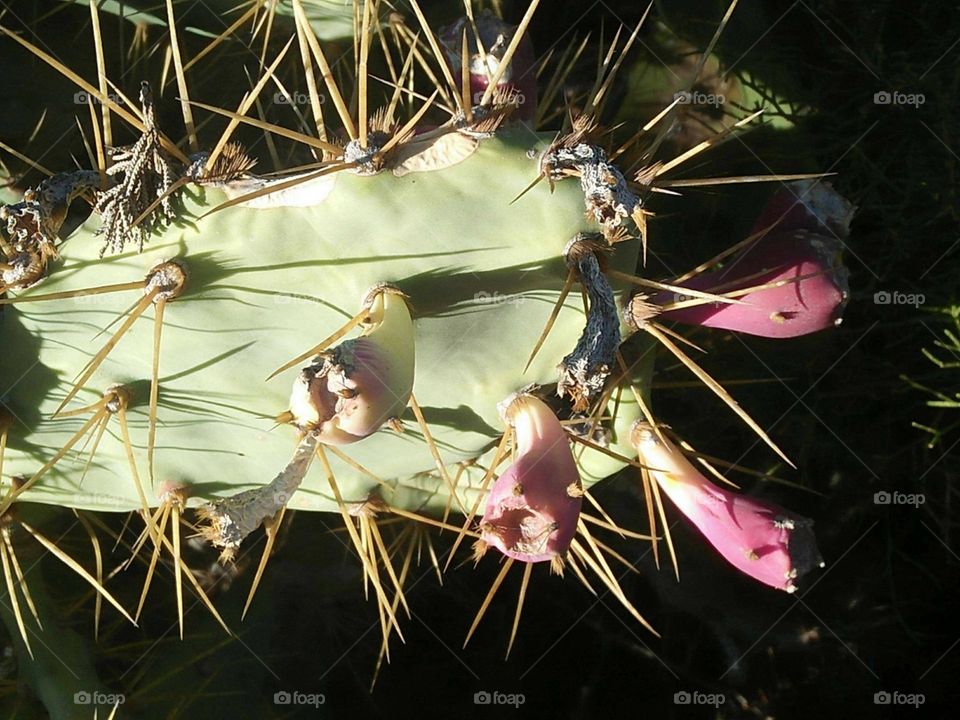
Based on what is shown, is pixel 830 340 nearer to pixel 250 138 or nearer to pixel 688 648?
pixel 688 648

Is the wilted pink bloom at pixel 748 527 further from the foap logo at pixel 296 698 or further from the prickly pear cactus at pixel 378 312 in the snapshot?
the foap logo at pixel 296 698

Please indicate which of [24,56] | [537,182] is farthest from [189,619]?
[537,182]

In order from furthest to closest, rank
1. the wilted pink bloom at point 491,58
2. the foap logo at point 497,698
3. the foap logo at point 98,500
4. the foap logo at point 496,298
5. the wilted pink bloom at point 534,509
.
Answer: the foap logo at point 497,698 < the foap logo at point 98,500 < the wilted pink bloom at point 491,58 < the foap logo at point 496,298 < the wilted pink bloom at point 534,509

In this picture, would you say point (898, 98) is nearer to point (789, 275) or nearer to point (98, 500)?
point (789, 275)

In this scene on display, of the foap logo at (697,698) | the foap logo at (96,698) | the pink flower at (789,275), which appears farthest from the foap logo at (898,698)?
the foap logo at (96,698)

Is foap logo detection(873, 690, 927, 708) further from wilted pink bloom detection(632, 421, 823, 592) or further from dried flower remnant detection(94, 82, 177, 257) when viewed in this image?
dried flower remnant detection(94, 82, 177, 257)

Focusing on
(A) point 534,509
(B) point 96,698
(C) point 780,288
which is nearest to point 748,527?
(C) point 780,288

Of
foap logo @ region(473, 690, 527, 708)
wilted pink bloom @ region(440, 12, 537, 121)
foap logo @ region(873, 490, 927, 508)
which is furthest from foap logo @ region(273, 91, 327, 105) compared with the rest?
foap logo @ region(873, 490, 927, 508)
